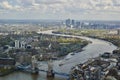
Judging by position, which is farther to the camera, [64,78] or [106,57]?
[106,57]

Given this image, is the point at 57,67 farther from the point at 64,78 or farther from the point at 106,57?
the point at 106,57

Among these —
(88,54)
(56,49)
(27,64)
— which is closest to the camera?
(27,64)

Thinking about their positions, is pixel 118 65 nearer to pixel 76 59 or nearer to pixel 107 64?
pixel 107 64

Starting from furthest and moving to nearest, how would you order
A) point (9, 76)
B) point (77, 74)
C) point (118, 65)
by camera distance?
point (118, 65), point (9, 76), point (77, 74)

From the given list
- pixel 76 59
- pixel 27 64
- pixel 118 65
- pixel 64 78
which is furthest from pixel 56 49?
pixel 64 78

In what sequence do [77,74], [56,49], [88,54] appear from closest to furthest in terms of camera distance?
[77,74] < [88,54] < [56,49]

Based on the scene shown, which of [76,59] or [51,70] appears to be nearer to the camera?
[51,70]

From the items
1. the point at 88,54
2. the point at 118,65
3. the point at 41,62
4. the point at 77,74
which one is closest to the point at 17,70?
the point at 41,62

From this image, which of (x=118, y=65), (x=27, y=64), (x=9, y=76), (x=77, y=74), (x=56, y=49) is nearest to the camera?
(x=77, y=74)
